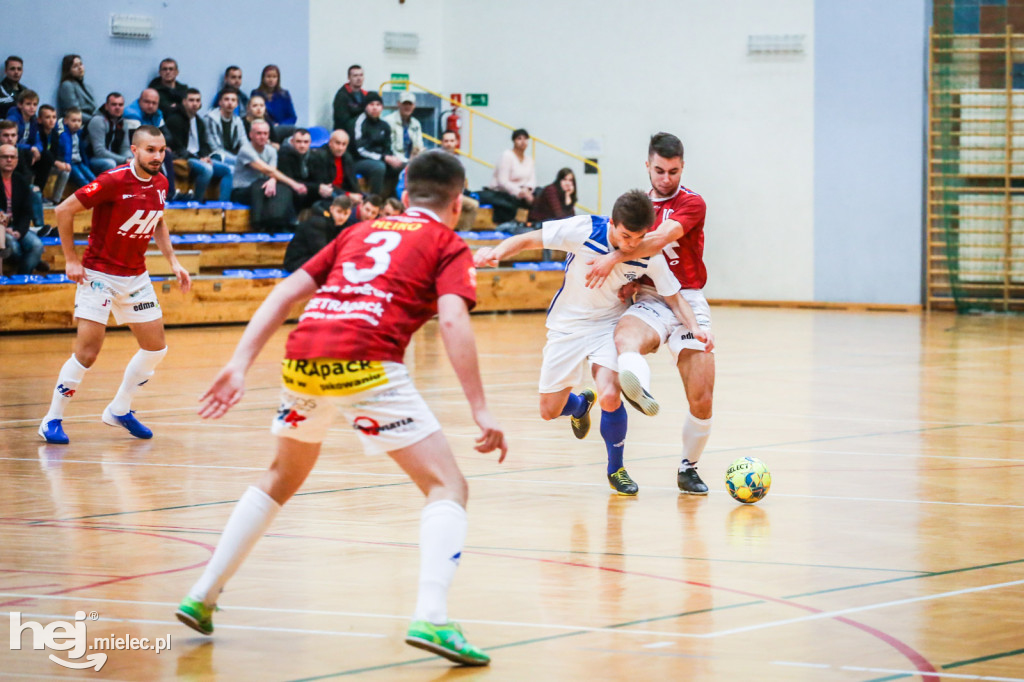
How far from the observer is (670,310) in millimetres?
7047

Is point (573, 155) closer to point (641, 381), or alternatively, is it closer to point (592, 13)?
point (592, 13)

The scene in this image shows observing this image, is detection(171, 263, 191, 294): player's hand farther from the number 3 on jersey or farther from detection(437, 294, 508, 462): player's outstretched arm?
detection(437, 294, 508, 462): player's outstretched arm

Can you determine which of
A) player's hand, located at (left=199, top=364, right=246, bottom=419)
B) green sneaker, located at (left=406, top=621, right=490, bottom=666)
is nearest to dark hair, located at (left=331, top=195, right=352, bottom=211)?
player's hand, located at (left=199, top=364, right=246, bottom=419)

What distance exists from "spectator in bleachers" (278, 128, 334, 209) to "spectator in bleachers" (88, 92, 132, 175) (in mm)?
2241

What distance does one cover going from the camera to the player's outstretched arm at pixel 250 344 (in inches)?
156

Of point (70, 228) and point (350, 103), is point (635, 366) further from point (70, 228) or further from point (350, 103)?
point (350, 103)

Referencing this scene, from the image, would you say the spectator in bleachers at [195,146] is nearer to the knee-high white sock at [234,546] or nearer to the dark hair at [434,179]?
the dark hair at [434,179]

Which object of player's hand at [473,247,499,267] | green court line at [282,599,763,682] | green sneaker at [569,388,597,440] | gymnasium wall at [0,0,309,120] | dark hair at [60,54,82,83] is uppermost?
gymnasium wall at [0,0,309,120]

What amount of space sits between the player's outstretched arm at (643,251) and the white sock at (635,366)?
405 millimetres

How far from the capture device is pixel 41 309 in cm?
1599

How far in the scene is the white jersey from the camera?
683 cm

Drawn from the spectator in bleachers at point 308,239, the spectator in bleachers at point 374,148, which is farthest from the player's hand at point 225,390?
the spectator in bleachers at point 374,148

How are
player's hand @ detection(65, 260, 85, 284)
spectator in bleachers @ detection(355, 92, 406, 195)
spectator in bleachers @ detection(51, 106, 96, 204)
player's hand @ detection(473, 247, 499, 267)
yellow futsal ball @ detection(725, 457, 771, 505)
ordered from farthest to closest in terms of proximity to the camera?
spectator in bleachers @ detection(355, 92, 406, 195) < spectator in bleachers @ detection(51, 106, 96, 204) < player's hand @ detection(65, 260, 85, 284) < yellow futsal ball @ detection(725, 457, 771, 505) < player's hand @ detection(473, 247, 499, 267)

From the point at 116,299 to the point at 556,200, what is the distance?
13528mm
